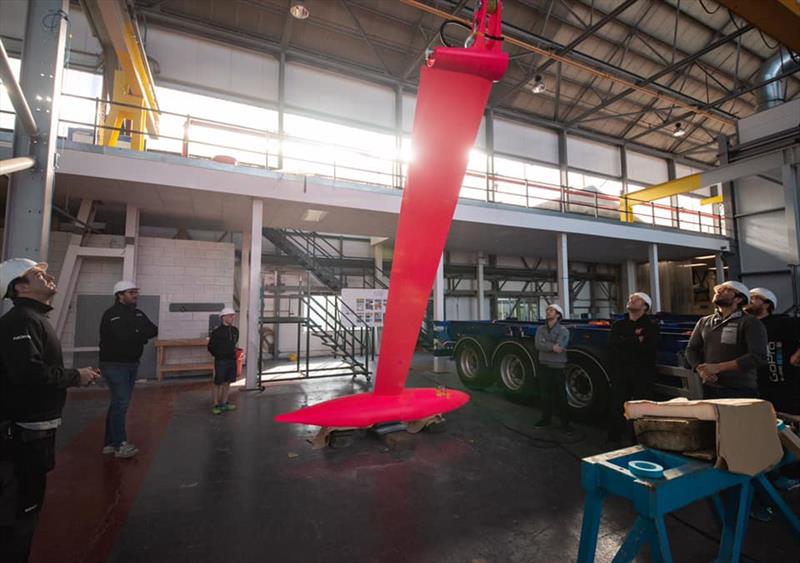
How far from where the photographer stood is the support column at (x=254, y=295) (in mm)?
7168

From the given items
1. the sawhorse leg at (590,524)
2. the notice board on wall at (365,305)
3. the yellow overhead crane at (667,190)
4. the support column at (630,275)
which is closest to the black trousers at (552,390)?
the sawhorse leg at (590,524)

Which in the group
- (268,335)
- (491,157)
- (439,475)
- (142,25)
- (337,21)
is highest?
(337,21)

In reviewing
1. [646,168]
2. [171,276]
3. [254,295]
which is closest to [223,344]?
[254,295]

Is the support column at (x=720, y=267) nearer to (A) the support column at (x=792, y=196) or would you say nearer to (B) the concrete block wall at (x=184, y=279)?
(A) the support column at (x=792, y=196)

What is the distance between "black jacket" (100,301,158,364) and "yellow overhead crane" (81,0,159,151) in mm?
4966

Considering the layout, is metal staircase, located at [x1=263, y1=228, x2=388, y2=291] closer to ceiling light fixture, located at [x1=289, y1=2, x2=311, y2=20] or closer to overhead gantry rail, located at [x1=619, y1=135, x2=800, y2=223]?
ceiling light fixture, located at [x1=289, y1=2, x2=311, y2=20]

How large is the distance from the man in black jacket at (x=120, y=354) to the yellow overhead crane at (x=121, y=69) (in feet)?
16.1

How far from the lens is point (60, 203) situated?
8.03m

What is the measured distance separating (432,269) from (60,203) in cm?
917

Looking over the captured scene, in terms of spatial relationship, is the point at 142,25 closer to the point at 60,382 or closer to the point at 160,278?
the point at 160,278

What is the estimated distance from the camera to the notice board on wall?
7.69 m

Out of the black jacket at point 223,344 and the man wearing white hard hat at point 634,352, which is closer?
the man wearing white hard hat at point 634,352

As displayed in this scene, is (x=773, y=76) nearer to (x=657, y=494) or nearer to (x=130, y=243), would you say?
(x=657, y=494)

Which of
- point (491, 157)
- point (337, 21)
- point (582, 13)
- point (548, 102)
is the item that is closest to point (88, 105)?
point (337, 21)
